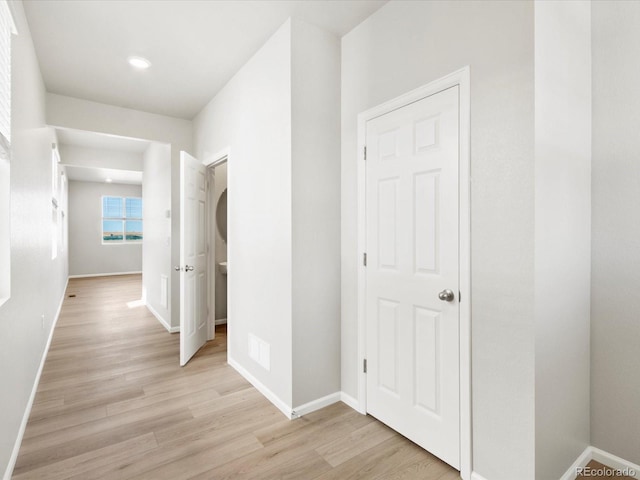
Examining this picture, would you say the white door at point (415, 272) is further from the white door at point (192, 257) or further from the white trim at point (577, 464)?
the white door at point (192, 257)

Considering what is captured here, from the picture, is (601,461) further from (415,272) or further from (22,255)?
(22,255)

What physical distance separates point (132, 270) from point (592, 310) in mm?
11079

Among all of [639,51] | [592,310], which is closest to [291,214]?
[592,310]

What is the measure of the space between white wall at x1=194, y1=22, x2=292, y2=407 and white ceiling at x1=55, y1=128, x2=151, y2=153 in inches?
131

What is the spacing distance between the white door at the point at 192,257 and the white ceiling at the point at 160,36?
32.9 inches

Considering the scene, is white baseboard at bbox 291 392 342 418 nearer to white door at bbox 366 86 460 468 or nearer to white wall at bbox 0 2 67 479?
white door at bbox 366 86 460 468

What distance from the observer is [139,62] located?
3.00 m

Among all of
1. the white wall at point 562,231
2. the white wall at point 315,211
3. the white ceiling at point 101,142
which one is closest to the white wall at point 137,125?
the white ceiling at point 101,142

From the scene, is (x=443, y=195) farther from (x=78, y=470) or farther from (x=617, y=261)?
(x=78, y=470)

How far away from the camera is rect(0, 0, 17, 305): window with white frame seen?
1616mm

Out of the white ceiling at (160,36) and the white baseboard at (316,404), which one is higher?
the white ceiling at (160,36)

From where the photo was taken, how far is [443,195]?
1.83 meters

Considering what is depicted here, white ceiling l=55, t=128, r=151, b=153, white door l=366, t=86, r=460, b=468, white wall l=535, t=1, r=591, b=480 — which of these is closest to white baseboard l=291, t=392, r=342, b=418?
white door l=366, t=86, r=460, b=468

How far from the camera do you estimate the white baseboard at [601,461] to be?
172cm
